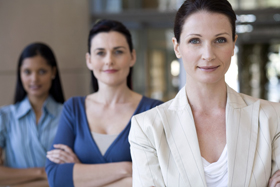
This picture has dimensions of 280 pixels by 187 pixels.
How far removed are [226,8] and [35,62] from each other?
7.61 feet

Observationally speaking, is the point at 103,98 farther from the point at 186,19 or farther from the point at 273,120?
the point at 273,120

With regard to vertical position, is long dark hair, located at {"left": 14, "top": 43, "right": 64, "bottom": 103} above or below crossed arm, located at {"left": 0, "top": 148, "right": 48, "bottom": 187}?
above

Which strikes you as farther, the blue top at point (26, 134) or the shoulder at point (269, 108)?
the blue top at point (26, 134)

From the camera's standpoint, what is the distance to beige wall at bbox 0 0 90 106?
495 cm

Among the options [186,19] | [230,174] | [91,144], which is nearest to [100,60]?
[91,144]

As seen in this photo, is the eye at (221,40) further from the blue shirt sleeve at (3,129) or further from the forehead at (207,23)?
the blue shirt sleeve at (3,129)

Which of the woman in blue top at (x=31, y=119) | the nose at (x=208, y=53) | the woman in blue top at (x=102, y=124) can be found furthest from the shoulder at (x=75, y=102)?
the nose at (x=208, y=53)

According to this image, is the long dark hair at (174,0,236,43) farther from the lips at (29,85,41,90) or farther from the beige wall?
the beige wall

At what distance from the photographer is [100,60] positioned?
8.77 feet

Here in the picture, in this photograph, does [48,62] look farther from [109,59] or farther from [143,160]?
[143,160]

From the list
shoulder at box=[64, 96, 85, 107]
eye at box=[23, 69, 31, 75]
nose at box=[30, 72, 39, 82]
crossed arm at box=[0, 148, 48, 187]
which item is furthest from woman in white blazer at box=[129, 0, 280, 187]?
eye at box=[23, 69, 31, 75]

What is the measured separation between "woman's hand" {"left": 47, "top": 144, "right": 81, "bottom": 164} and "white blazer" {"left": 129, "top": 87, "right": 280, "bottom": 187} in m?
0.76

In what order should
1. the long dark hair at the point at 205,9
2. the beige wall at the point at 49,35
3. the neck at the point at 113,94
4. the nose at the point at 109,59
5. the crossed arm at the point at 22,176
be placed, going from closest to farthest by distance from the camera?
the long dark hair at the point at 205,9 < the nose at the point at 109,59 < the neck at the point at 113,94 < the crossed arm at the point at 22,176 < the beige wall at the point at 49,35

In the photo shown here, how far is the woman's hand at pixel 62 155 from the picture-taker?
99.0 inches
